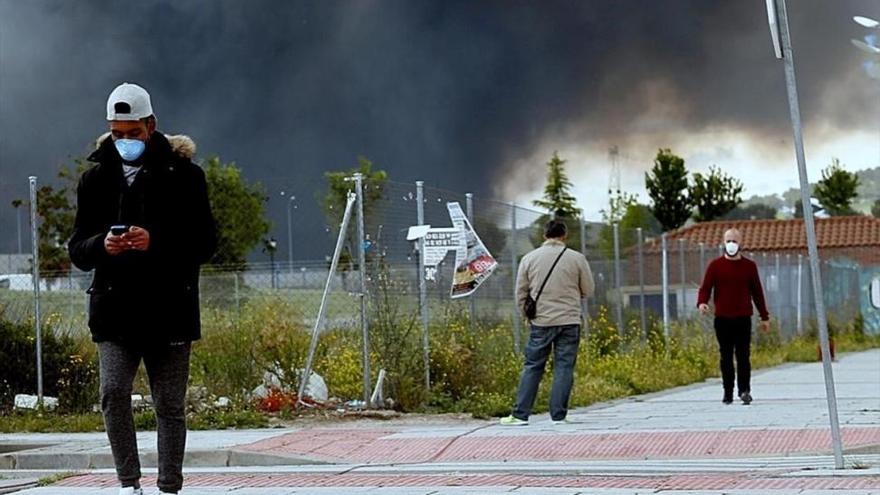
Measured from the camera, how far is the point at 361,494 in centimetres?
934

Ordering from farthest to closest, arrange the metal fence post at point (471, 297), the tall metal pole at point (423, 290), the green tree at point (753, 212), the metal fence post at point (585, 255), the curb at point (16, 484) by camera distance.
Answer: the green tree at point (753, 212) → the metal fence post at point (585, 255) → the metal fence post at point (471, 297) → the tall metal pole at point (423, 290) → the curb at point (16, 484)

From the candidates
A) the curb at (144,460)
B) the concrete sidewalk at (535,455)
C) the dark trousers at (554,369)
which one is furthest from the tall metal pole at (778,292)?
the curb at (144,460)

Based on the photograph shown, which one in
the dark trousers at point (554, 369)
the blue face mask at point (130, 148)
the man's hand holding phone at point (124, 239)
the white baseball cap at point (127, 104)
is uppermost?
the white baseball cap at point (127, 104)

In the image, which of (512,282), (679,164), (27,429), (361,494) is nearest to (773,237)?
(679,164)

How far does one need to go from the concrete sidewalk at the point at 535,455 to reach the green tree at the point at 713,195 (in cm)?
7304

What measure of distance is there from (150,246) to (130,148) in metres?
0.48

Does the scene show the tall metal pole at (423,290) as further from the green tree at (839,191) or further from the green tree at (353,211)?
the green tree at (839,191)

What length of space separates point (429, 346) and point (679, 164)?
69322 millimetres

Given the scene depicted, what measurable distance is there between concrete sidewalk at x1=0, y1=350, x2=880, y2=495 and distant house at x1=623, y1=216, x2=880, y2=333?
11.6m

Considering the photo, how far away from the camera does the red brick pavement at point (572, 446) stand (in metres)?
11.1

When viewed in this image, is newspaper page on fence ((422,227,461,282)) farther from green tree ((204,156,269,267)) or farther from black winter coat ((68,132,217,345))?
green tree ((204,156,269,267))

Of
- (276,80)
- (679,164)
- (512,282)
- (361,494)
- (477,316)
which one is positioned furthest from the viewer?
(679,164)

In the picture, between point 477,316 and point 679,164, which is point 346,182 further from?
point 679,164

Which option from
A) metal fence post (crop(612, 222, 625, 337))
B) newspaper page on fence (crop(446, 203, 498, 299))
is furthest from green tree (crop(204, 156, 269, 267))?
newspaper page on fence (crop(446, 203, 498, 299))
